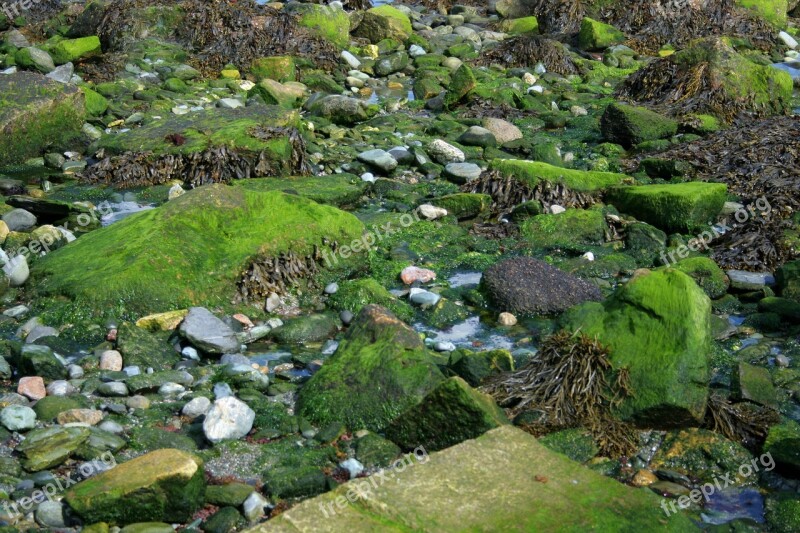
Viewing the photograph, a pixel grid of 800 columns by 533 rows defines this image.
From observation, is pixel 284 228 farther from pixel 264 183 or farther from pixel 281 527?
pixel 281 527

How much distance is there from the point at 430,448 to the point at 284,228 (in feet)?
10.1

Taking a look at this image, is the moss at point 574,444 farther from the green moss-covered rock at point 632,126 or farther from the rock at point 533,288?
the green moss-covered rock at point 632,126

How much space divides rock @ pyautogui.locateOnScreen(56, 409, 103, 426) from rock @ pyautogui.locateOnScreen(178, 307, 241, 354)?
46.0 inches

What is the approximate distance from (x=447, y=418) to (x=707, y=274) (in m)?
3.77

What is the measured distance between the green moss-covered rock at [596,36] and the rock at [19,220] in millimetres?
11985

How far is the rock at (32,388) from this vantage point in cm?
545

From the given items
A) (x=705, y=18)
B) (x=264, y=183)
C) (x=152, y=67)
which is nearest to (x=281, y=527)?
(x=264, y=183)

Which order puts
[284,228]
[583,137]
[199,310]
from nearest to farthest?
1. [199,310]
2. [284,228]
3. [583,137]

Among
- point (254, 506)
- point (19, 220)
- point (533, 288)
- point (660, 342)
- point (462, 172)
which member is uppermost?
point (660, 342)

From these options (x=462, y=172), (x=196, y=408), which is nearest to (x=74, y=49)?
(x=462, y=172)

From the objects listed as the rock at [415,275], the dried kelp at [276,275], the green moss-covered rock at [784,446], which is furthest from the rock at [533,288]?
the green moss-covered rock at [784,446]

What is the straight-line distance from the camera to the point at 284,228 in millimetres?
7609

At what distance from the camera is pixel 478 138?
11.6 m

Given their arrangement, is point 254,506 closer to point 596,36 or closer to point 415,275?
point 415,275
